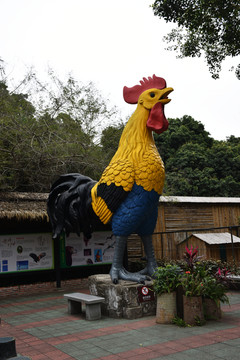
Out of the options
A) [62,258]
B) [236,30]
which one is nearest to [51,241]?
[62,258]

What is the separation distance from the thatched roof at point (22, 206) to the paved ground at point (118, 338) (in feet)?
8.86

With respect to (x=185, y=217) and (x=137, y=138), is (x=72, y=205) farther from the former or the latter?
(x=185, y=217)

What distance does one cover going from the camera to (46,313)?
703cm

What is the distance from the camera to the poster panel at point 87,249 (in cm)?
1031

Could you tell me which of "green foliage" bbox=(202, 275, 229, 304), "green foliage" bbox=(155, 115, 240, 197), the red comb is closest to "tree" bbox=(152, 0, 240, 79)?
the red comb

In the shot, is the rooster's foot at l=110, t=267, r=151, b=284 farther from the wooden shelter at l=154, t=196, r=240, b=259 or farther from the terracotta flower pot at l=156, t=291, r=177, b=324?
the wooden shelter at l=154, t=196, r=240, b=259

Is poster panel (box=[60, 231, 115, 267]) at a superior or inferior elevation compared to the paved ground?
superior

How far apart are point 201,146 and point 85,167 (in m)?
13.3

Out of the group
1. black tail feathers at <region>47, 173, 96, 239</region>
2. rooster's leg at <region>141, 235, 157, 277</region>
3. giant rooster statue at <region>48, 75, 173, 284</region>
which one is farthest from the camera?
black tail feathers at <region>47, 173, 96, 239</region>

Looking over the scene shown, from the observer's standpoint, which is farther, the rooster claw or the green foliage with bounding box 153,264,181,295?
the rooster claw

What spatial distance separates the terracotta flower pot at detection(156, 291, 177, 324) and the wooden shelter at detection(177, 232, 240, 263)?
486 centimetres

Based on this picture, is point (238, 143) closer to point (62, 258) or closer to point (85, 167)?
point (85, 167)

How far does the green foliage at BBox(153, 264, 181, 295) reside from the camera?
18.6 feet

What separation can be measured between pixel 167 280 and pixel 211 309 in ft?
2.94
